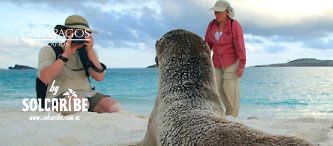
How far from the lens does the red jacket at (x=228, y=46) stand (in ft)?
21.9

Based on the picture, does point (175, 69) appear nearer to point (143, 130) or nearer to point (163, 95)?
point (163, 95)

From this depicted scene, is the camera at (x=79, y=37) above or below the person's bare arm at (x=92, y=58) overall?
above

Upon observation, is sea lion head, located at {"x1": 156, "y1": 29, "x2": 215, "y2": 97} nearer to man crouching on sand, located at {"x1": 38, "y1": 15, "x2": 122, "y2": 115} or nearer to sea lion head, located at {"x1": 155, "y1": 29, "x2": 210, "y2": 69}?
sea lion head, located at {"x1": 155, "y1": 29, "x2": 210, "y2": 69}

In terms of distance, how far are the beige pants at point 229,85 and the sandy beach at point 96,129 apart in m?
0.78

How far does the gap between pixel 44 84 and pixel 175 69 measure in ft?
12.1

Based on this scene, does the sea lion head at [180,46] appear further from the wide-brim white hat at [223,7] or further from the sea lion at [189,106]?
the wide-brim white hat at [223,7]

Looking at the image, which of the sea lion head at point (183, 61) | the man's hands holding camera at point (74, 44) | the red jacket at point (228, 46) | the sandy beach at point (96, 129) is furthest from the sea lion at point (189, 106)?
the red jacket at point (228, 46)

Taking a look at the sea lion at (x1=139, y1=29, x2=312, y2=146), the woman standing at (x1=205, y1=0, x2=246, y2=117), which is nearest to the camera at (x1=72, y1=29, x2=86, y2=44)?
the woman standing at (x1=205, y1=0, x2=246, y2=117)

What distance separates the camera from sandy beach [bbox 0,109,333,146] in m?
4.84

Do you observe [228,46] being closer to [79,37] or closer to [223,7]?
[223,7]

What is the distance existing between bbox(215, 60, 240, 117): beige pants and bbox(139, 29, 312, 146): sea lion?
10.5ft

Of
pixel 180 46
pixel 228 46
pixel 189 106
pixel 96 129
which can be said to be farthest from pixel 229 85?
pixel 189 106

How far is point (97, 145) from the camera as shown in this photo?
15.0 ft

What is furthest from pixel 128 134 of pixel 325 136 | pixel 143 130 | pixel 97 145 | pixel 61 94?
pixel 325 136
